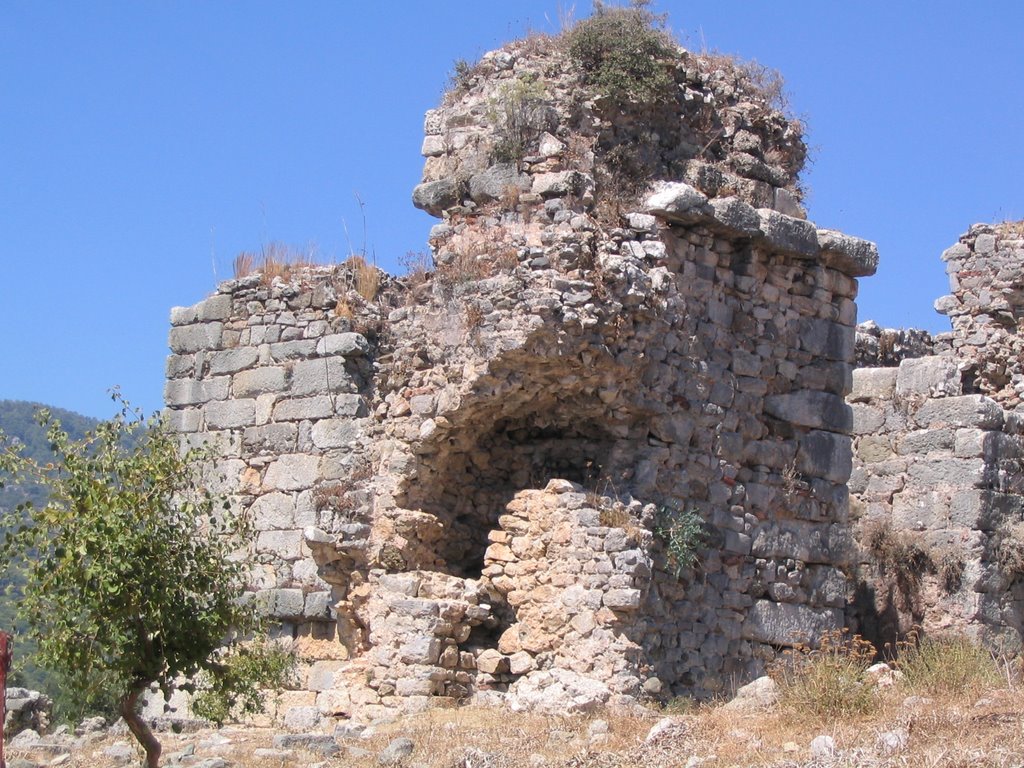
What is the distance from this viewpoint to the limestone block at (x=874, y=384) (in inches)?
592

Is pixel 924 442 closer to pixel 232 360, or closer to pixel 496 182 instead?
pixel 496 182

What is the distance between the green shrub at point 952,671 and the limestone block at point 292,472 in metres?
5.29

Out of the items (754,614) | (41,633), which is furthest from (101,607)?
(754,614)

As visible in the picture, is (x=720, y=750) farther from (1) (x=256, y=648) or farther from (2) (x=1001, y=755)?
(1) (x=256, y=648)

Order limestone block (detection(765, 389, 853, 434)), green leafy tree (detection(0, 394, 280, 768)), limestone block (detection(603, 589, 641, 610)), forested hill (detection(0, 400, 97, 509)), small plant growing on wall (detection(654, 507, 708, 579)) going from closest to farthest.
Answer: green leafy tree (detection(0, 394, 280, 768)) → limestone block (detection(603, 589, 641, 610)) → small plant growing on wall (detection(654, 507, 708, 579)) → limestone block (detection(765, 389, 853, 434)) → forested hill (detection(0, 400, 97, 509))

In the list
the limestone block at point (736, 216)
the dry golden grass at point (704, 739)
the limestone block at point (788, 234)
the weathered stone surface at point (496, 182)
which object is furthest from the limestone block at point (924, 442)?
the weathered stone surface at point (496, 182)

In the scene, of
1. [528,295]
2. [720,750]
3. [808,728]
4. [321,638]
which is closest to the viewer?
[720,750]

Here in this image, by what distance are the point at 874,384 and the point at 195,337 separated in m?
6.58

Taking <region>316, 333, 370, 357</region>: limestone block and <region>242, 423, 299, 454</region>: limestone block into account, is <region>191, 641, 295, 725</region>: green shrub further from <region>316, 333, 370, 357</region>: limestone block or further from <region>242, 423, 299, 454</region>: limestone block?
<region>316, 333, 370, 357</region>: limestone block

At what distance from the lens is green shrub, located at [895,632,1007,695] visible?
32.1 ft

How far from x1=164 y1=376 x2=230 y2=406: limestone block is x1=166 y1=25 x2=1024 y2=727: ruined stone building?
1.64 ft

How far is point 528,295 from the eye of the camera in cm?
1091

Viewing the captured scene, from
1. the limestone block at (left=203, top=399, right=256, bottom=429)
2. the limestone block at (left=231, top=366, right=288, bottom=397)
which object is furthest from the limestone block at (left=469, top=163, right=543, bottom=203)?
the limestone block at (left=203, top=399, right=256, bottom=429)

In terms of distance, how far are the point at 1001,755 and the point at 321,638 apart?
6670 mm
